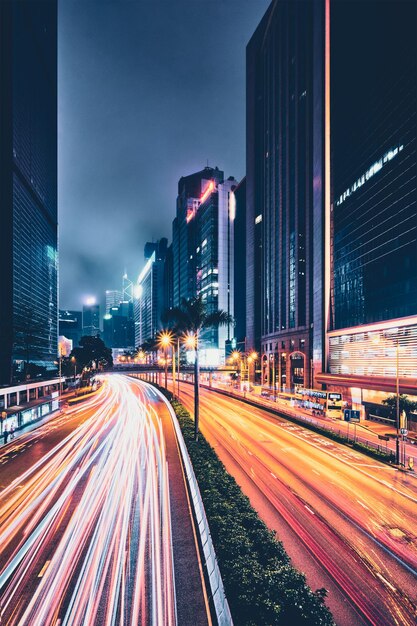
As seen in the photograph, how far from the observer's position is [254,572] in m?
11.7

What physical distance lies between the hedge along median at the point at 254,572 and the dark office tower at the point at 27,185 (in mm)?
66167

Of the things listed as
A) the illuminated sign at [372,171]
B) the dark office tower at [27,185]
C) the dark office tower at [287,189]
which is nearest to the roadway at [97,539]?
the dark office tower at [27,185]

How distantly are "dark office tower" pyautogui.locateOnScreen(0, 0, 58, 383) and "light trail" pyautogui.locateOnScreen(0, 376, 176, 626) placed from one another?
53.9m

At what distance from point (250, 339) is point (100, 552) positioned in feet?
365

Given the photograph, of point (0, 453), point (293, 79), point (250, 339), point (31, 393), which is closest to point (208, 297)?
point (250, 339)

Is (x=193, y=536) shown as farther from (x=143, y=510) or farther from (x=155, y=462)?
(x=155, y=462)

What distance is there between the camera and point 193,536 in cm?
1594

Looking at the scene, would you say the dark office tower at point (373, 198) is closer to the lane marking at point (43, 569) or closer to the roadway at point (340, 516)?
the roadway at point (340, 516)

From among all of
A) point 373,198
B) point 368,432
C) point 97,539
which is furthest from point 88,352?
point 97,539

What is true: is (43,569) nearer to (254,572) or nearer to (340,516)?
(254,572)

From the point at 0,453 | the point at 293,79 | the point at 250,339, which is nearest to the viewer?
the point at 0,453

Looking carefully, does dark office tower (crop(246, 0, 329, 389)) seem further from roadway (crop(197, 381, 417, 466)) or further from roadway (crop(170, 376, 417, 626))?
roadway (crop(170, 376, 417, 626))

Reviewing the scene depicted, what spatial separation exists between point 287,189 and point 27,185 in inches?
3375

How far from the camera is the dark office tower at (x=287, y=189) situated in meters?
75.0
